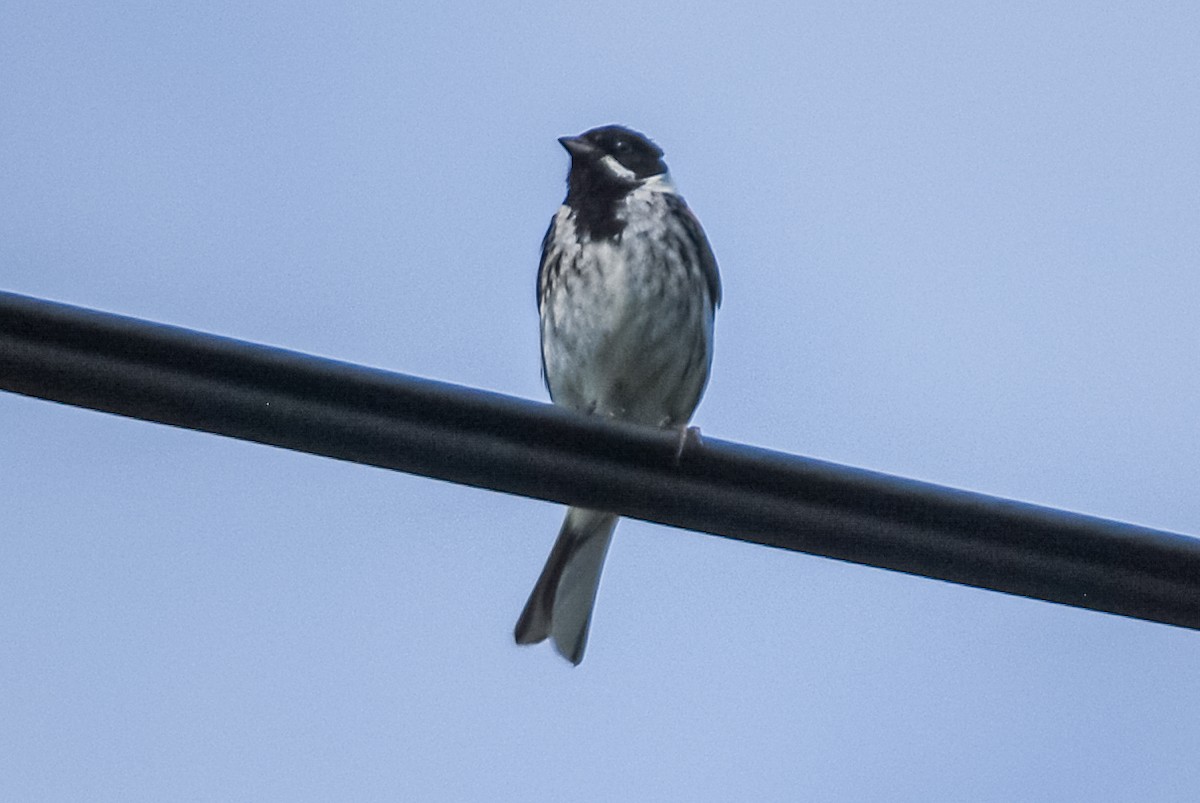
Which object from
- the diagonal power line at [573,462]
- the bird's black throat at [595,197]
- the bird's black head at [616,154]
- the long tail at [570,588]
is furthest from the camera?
the bird's black head at [616,154]

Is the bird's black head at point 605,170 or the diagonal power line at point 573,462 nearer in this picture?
the diagonal power line at point 573,462

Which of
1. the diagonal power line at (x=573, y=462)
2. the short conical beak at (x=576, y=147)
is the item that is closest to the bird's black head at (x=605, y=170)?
the short conical beak at (x=576, y=147)

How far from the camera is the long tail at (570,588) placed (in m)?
5.14

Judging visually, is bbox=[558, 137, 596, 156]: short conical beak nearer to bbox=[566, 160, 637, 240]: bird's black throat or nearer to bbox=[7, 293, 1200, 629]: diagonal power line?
bbox=[566, 160, 637, 240]: bird's black throat

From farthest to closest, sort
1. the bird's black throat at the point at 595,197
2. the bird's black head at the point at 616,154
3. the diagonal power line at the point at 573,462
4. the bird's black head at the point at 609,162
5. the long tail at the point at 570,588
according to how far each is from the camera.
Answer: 1. the bird's black head at the point at 616,154
2. the bird's black head at the point at 609,162
3. the bird's black throat at the point at 595,197
4. the long tail at the point at 570,588
5. the diagonal power line at the point at 573,462

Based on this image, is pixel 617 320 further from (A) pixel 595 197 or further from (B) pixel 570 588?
(B) pixel 570 588

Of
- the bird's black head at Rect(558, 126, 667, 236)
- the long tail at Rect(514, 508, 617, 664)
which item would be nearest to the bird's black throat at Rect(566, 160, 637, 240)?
the bird's black head at Rect(558, 126, 667, 236)

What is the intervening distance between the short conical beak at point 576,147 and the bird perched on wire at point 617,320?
0.28 m

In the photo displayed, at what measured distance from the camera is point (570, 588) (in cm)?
537

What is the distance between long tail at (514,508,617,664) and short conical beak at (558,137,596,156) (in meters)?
1.38

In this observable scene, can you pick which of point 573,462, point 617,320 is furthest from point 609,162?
point 573,462

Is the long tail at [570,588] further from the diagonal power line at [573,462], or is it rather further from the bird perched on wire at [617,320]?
the diagonal power line at [573,462]

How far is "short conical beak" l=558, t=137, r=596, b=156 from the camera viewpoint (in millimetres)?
6188

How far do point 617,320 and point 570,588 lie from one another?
2.85 ft
